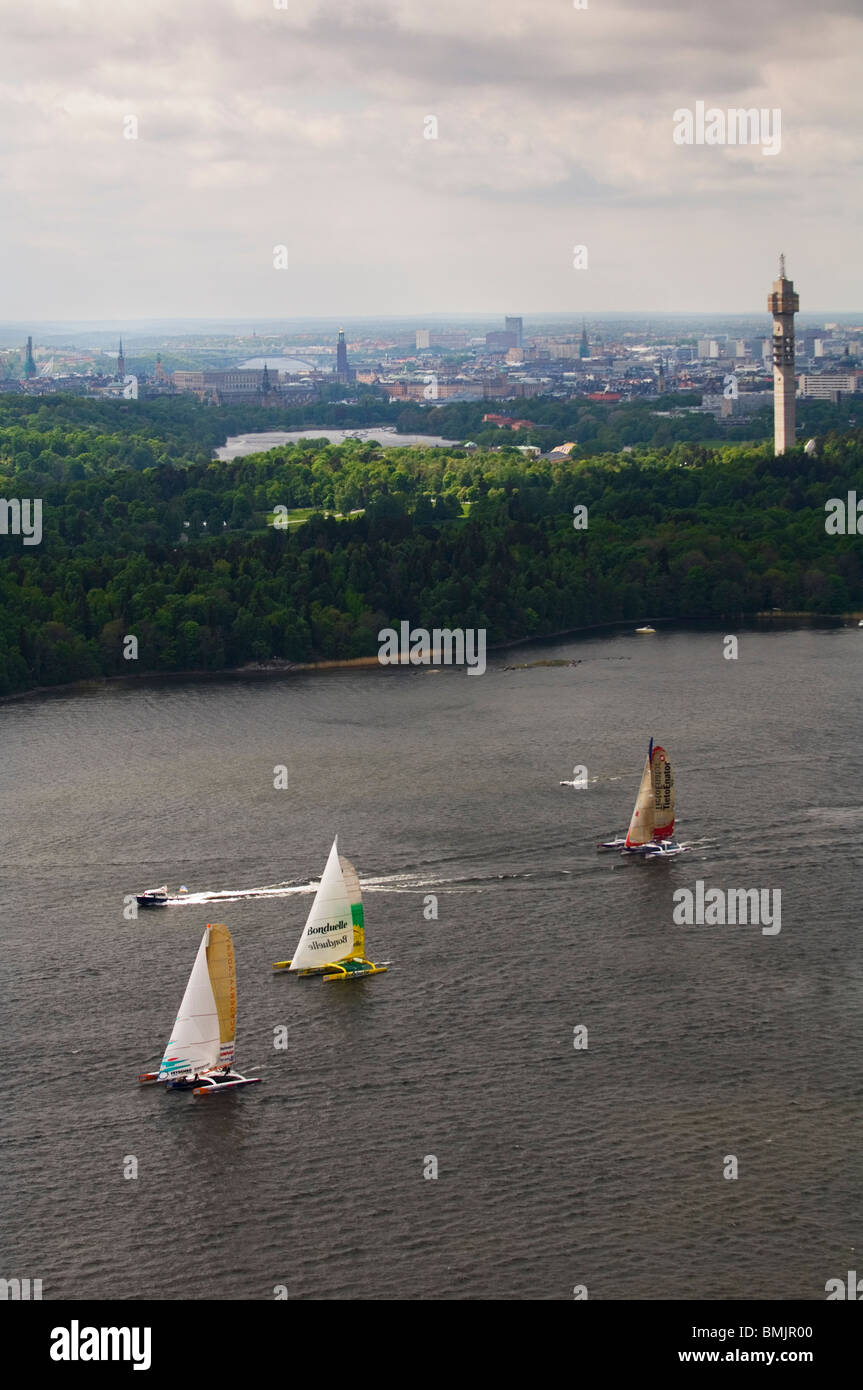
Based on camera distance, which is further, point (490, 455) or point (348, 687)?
point (490, 455)

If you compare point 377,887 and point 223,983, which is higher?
point 223,983

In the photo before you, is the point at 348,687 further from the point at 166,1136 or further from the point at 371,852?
the point at 166,1136

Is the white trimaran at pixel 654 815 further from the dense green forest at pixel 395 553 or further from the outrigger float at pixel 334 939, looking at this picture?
the dense green forest at pixel 395 553

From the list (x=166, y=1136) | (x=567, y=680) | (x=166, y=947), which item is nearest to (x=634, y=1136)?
(x=166, y=1136)
